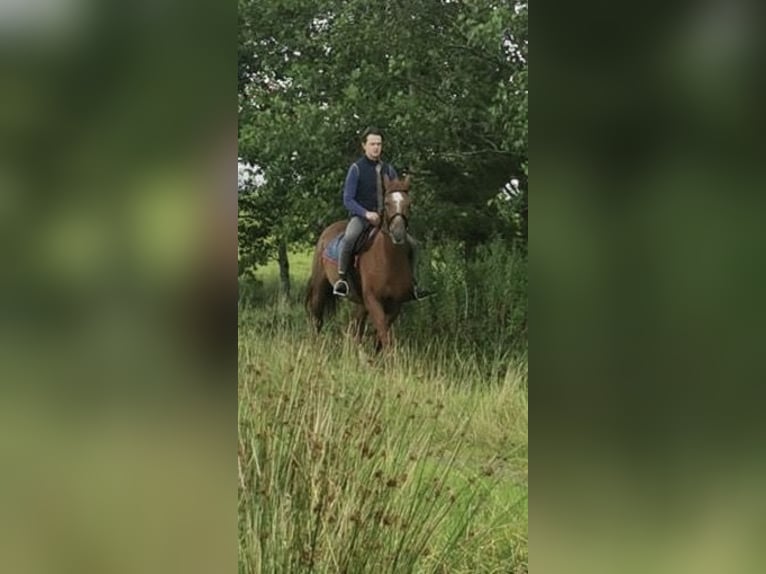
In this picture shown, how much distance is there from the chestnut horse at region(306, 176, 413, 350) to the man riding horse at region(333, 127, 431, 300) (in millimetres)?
22

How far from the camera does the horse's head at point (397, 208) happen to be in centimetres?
317

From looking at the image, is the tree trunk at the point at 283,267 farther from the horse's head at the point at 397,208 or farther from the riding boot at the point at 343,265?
the horse's head at the point at 397,208

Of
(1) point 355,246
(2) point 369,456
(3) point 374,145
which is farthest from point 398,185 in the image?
(2) point 369,456

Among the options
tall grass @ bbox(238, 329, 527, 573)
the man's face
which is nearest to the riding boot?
tall grass @ bbox(238, 329, 527, 573)

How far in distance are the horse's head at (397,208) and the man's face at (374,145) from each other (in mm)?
90

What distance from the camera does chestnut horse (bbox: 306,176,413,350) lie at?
319 centimetres

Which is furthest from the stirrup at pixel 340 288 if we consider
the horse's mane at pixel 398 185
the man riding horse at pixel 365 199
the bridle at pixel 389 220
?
the horse's mane at pixel 398 185

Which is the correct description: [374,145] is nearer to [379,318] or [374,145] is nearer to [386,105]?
[386,105]

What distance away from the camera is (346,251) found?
10.6 ft

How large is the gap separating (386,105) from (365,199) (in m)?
0.36
